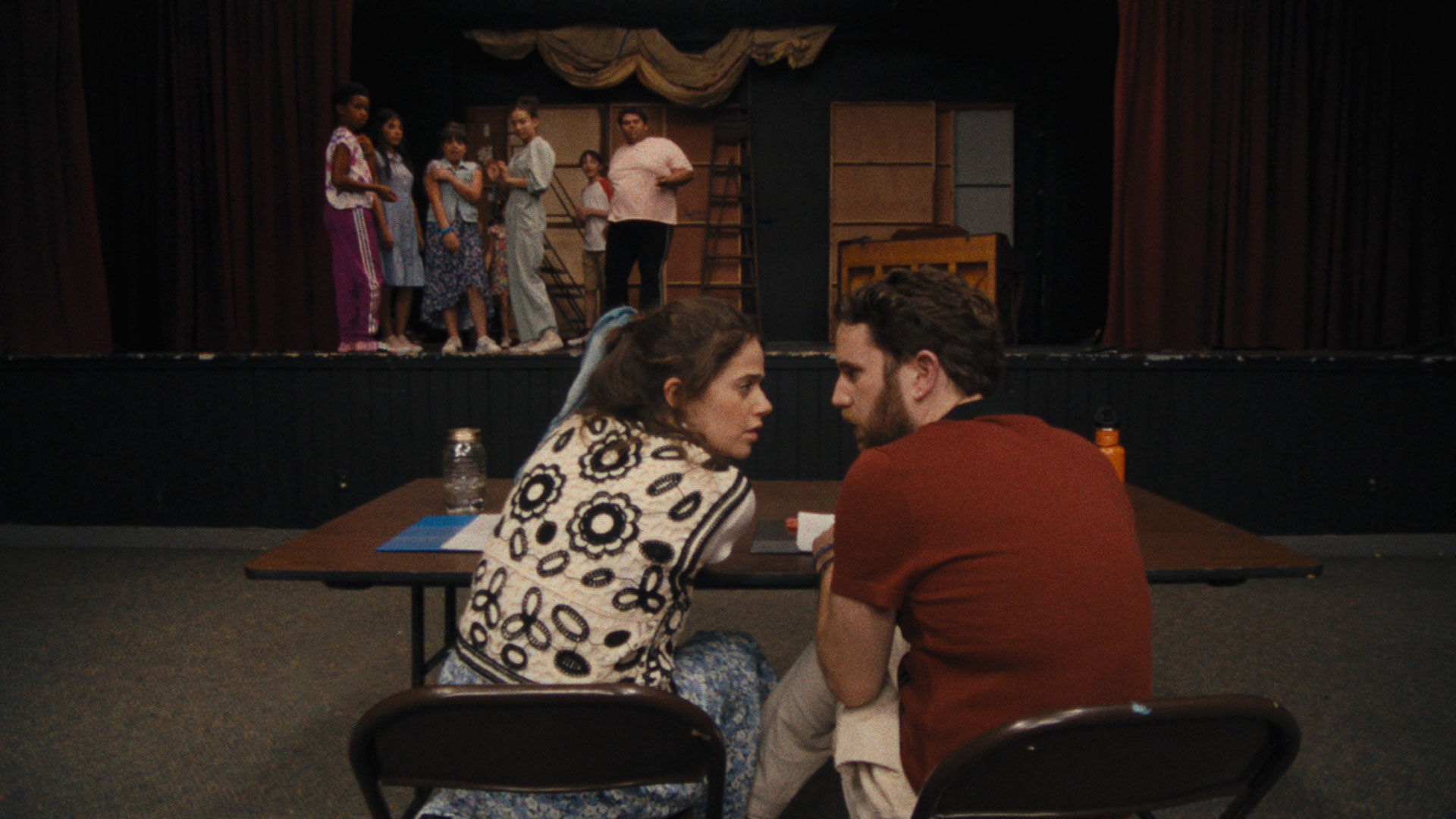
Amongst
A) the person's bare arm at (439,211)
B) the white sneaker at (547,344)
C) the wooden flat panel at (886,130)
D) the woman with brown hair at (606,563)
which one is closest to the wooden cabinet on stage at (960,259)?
the wooden flat panel at (886,130)

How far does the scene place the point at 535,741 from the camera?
83 centimetres

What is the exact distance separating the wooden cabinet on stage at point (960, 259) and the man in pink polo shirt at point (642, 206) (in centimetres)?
117

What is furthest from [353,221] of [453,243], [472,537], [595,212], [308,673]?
[472,537]

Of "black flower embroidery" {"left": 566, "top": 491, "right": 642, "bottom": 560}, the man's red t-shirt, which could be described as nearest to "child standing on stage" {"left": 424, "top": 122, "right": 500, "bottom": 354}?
"black flower embroidery" {"left": 566, "top": 491, "right": 642, "bottom": 560}

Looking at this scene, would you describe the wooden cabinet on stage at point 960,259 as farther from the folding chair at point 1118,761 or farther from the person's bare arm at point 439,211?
the folding chair at point 1118,761

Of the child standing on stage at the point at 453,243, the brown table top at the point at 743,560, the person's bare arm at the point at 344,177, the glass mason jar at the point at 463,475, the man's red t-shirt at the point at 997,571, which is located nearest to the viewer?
the man's red t-shirt at the point at 997,571

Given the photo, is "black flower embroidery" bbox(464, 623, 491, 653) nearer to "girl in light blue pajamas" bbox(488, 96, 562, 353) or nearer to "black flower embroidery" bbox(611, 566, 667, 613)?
"black flower embroidery" bbox(611, 566, 667, 613)

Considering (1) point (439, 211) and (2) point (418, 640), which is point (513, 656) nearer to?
(2) point (418, 640)

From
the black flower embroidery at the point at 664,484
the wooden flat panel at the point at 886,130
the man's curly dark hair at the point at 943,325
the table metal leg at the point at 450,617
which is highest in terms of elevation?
the wooden flat panel at the point at 886,130

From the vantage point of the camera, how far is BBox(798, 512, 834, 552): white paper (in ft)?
4.76

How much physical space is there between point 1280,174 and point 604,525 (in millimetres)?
5124

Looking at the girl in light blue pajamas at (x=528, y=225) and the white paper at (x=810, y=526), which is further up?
the girl in light blue pajamas at (x=528, y=225)

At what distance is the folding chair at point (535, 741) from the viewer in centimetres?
79

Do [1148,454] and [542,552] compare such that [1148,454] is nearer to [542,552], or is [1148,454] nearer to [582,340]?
[582,340]
